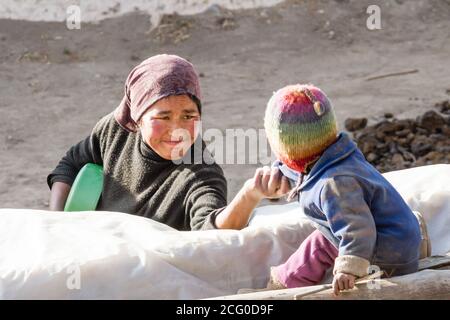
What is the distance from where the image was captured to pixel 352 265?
259 centimetres

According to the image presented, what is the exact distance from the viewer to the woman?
11.2ft

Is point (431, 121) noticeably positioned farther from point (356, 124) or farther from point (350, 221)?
point (350, 221)

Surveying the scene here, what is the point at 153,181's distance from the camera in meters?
3.66

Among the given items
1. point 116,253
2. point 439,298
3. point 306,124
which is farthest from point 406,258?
point 116,253

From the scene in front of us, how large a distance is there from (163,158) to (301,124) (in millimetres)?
1019

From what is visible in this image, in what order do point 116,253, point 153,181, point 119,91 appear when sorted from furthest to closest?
1. point 119,91
2. point 153,181
3. point 116,253

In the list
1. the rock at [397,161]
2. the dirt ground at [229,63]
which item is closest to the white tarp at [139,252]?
the rock at [397,161]

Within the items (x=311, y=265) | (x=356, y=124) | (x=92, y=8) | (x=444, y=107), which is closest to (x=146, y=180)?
(x=311, y=265)

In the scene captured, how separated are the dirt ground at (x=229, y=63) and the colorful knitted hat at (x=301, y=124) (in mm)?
3316

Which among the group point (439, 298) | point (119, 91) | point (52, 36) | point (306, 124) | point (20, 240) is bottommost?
point (439, 298)

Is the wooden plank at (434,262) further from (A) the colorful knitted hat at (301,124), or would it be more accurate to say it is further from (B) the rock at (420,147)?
(B) the rock at (420,147)

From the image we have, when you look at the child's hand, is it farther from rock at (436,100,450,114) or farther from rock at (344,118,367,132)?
rock at (436,100,450,114)

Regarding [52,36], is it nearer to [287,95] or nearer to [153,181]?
[153,181]

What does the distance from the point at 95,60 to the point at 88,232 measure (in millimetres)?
5553
